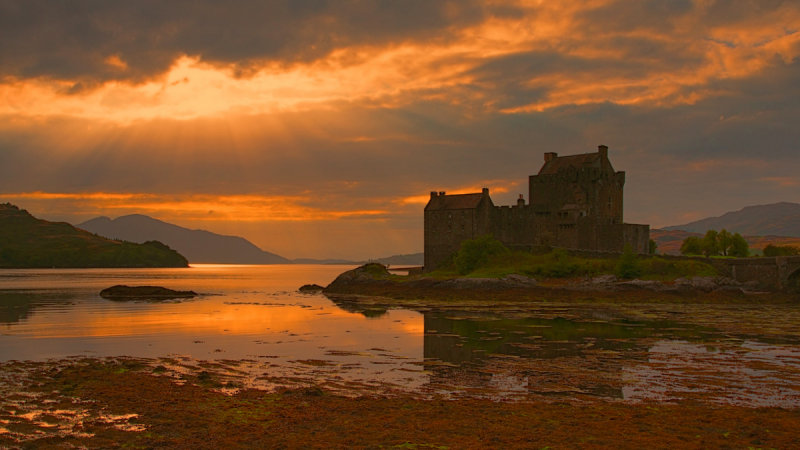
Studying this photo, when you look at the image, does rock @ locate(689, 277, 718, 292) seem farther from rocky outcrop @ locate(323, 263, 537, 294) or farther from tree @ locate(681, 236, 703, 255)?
tree @ locate(681, 236, 703, 255)

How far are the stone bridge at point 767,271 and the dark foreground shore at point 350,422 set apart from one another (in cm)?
5025

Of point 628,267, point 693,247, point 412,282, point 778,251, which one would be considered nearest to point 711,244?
point 693,247

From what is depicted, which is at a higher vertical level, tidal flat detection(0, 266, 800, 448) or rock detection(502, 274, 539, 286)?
rock detection(502, 274, 539, 286)

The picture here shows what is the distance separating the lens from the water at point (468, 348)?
17.1 m

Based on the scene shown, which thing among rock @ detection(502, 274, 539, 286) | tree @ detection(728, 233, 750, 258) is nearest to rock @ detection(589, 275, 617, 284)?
rock @ detection(502, 274, 539, 286)

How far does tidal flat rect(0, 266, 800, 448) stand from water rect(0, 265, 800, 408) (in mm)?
120

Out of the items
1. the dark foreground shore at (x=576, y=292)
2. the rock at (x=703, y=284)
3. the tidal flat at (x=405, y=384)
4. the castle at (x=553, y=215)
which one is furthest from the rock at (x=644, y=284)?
the tidal flat at (x=405, y=384)

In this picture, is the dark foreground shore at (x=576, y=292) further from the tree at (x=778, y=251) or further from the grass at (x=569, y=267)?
the tree at (x=778, y=251)

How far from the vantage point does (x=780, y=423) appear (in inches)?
500

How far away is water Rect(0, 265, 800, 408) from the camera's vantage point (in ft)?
56.2

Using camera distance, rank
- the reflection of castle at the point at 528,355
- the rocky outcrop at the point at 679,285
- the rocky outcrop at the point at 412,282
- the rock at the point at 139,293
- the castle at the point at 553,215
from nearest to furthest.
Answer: the reflection of castle at the point at 528,355
the rocky outcrop at the point at 679,285
the rocky outcrop at the point at 412,282
the rock at the point at 139,293
the castle at the point at 553,215

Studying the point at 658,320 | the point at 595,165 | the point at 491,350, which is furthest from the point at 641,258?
the point at 491,350

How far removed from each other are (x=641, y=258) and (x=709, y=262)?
6156 millimetres

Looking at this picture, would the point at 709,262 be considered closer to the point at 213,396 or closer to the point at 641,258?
the point at 641,258
